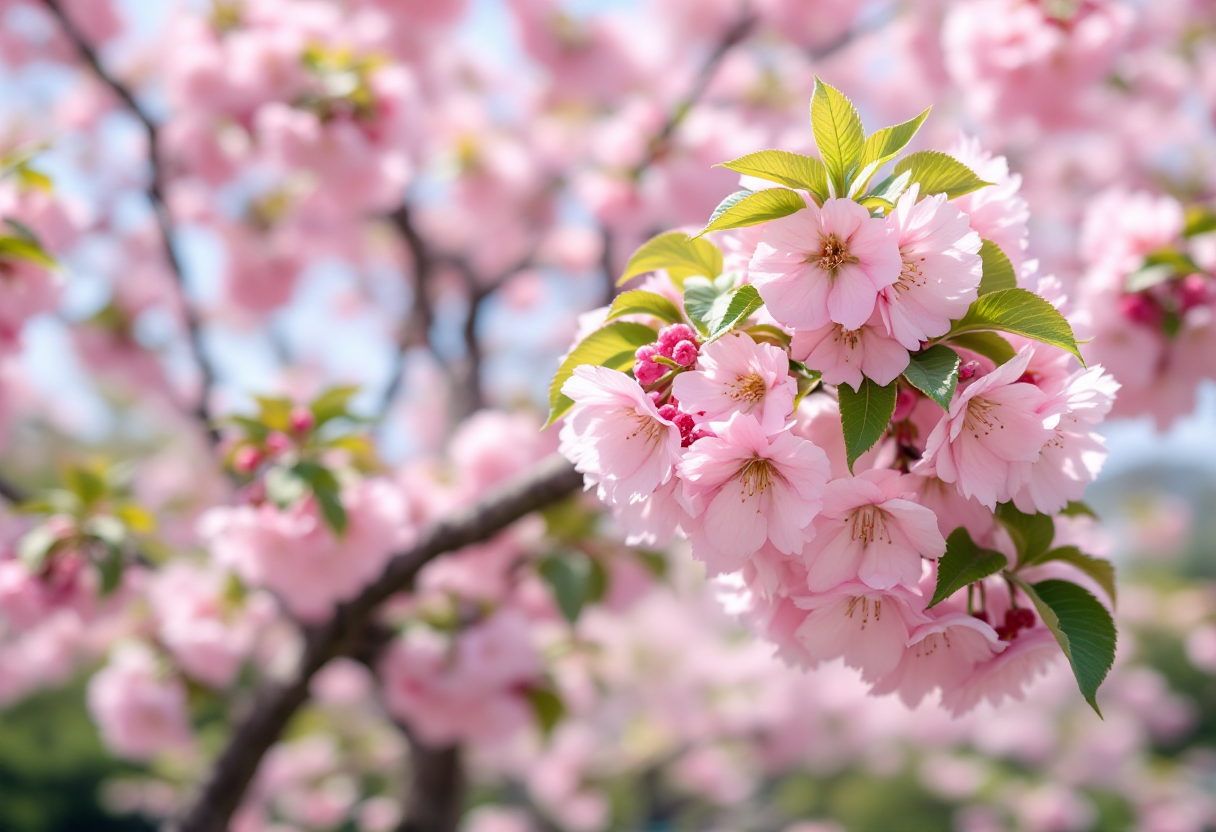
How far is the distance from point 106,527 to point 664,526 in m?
1.67

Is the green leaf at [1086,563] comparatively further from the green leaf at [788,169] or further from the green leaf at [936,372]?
the green leaf at [788,169]

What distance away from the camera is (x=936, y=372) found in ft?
2.75

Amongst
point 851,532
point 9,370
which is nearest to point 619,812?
point 9,370

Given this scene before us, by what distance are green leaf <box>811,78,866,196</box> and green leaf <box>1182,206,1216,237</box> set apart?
3.49 feet

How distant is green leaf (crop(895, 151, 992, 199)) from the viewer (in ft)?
2.96

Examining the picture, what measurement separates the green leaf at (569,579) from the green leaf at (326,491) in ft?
2.35

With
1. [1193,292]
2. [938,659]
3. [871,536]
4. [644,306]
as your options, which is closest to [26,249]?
[644,306]

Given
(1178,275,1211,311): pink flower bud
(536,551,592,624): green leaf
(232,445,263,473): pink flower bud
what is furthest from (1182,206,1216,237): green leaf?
(232,445,263,473): pink flower bud

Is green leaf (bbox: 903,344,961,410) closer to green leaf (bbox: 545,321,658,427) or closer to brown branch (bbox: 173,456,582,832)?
green leaf (bbox: 545,321,658,427)

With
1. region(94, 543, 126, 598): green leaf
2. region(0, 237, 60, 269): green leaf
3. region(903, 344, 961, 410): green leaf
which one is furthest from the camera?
region(94, 543, 126, 598): green leaf

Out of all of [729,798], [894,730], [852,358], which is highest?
[852,358]

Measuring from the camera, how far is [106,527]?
1999 mm

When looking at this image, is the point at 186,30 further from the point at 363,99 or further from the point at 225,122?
the point at 363,99

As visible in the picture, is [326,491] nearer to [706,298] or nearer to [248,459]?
[248,459]
